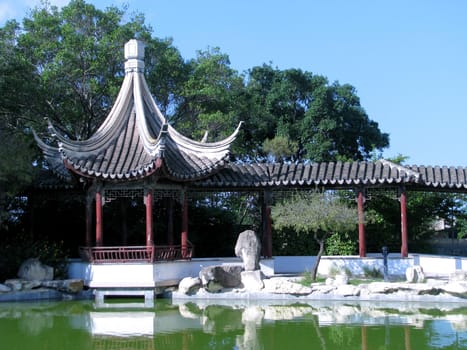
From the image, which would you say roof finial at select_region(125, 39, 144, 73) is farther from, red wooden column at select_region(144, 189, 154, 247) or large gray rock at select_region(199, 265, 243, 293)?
large gray rock at select_region(199, 265, 243, 293)

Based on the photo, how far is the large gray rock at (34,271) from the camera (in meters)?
13.1

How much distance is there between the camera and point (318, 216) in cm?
1315

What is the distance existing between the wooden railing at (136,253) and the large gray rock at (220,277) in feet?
3.50

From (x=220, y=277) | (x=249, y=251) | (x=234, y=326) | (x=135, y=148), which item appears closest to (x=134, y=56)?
(x=135, y=148)

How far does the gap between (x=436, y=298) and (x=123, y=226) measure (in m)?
7.72

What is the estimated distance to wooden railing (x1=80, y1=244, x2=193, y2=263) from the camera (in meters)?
13.2

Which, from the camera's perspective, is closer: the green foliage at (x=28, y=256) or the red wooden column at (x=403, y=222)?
the green foliage at (x=28, y=256)

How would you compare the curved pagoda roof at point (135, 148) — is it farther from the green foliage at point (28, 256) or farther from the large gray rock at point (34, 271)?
the large gray rock at point (34, 271)

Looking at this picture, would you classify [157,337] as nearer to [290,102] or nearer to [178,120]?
[178,120]

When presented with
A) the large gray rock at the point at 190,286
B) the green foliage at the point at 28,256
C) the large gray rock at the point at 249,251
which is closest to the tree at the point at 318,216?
the large gray rock at the point at 249,251

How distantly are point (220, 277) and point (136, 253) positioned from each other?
1.86 m

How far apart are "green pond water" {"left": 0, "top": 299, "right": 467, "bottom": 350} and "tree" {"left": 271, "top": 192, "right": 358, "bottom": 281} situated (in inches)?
68.1

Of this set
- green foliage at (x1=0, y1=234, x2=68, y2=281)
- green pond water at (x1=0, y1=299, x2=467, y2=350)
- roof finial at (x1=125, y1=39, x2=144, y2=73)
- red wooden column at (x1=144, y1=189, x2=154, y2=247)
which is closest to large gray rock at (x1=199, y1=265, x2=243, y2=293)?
green pond water at (x1=0, y1=299, x2=467, y2=350)

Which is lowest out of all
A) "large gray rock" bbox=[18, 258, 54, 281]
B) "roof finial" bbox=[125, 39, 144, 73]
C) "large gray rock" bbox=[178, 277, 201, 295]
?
"large gray rock" bbox=[178, 277, 201, 295]
